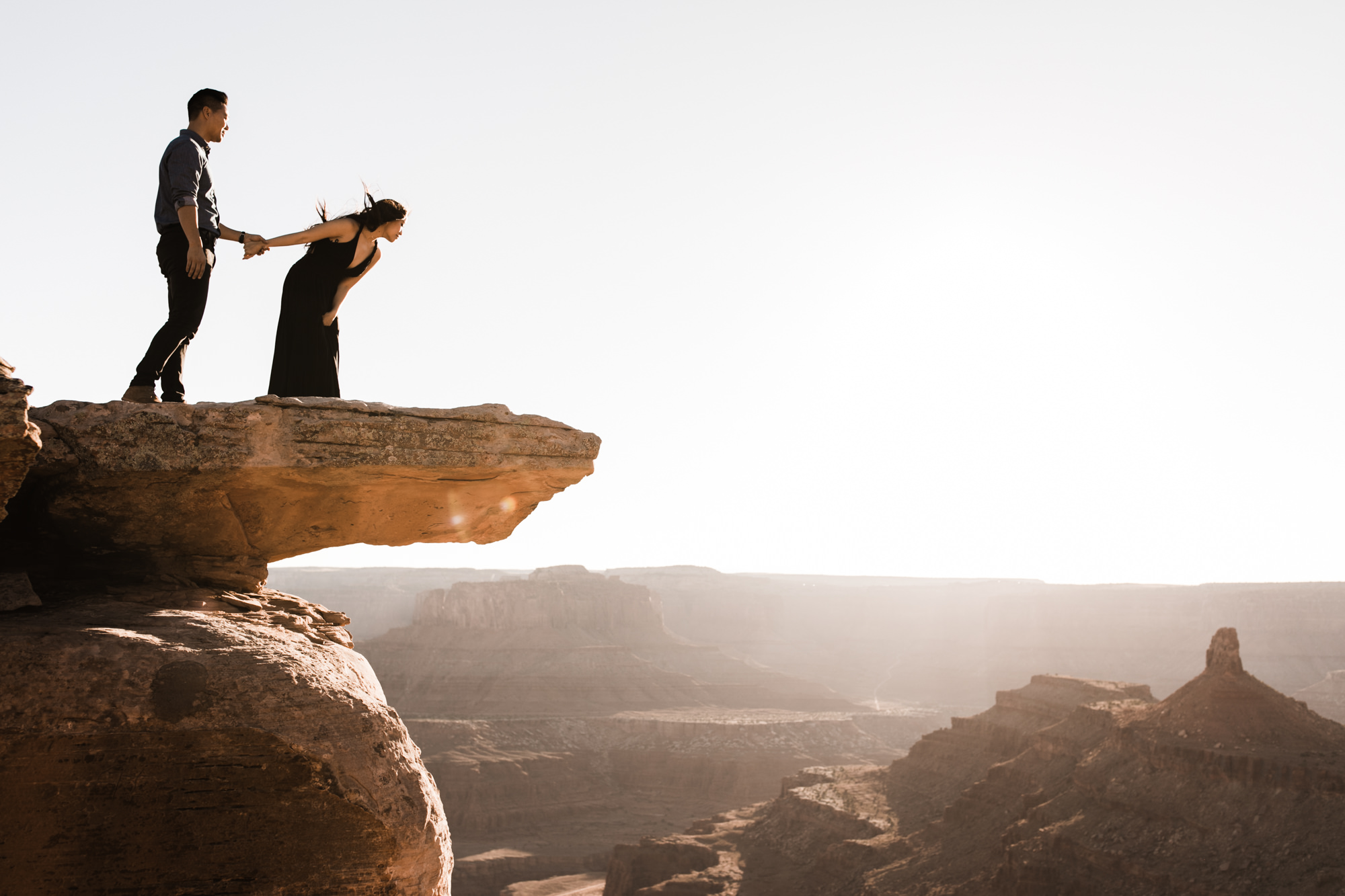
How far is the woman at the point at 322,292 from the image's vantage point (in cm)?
593

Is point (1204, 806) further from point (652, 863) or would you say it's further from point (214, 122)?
point (214, 122)

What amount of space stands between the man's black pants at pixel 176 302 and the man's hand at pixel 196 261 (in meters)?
0.04

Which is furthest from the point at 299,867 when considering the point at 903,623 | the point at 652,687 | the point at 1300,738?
the point at 903,623

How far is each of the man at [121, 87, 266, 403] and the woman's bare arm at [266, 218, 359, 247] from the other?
260mm

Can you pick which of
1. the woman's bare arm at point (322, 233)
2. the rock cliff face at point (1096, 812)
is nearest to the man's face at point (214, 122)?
the woman's bare arm at point (322, 233)

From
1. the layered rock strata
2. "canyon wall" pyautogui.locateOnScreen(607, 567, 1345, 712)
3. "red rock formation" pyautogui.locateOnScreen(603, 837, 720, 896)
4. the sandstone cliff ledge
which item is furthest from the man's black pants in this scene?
the layered rock strata

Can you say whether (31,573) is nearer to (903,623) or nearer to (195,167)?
(195,167)

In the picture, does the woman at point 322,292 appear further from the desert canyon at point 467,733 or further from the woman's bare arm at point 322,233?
the desert canyon at point 467,733

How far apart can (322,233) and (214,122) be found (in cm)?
85

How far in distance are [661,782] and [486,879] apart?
1868cm

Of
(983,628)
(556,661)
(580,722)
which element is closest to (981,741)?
(580,722)

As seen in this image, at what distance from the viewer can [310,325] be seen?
5.98 meters

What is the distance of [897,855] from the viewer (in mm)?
28938

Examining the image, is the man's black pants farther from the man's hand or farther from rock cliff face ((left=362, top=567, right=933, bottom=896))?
rock cliff face ((left=362, top=567, right=933, bottom=896))
